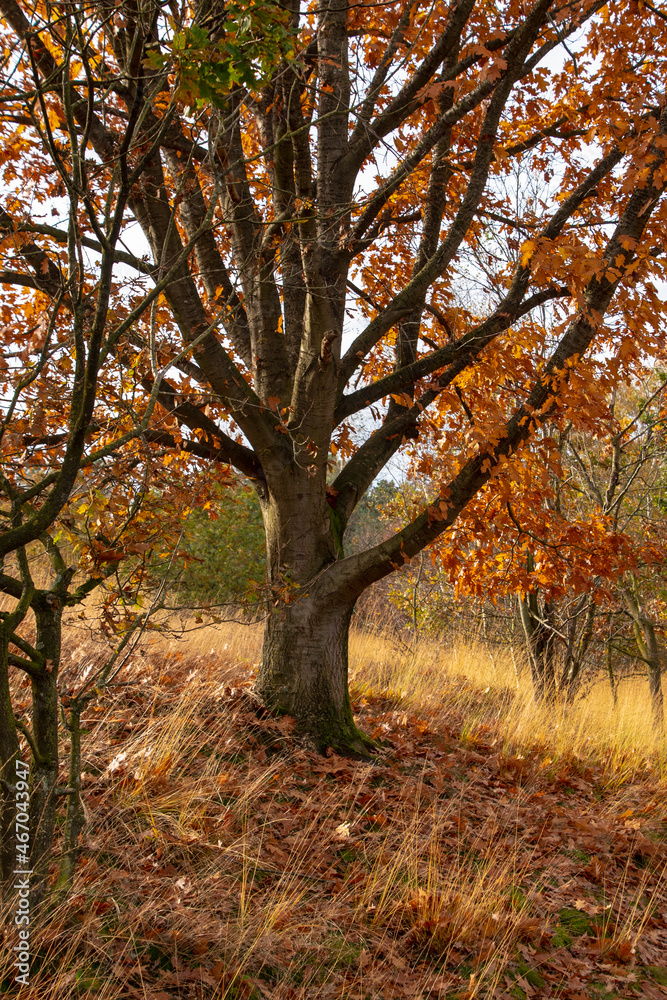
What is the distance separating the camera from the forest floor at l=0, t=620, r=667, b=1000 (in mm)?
2439

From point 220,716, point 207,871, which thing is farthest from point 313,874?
point 220,716

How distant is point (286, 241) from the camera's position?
3.73 metres

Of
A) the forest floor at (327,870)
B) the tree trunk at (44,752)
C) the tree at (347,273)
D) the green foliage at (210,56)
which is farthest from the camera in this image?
the tree at (347,273)

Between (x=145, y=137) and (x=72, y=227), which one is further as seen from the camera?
(x=145, y=137)

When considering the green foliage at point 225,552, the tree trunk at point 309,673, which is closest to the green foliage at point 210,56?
the tree trunk at point 309,673

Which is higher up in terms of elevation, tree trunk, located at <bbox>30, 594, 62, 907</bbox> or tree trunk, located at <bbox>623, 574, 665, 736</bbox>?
tree trunk, located at <bbox>623, 574, 665, 736</bbox>

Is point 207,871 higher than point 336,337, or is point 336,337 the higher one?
point 336,337

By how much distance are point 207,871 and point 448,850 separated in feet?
5.06

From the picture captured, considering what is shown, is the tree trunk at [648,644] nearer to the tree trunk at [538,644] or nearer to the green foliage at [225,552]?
the tree trunk at [538,644]

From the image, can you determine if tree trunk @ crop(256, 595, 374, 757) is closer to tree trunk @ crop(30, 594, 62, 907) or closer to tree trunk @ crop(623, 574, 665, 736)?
tree trunk @ crop(30, 594, 62, 907)

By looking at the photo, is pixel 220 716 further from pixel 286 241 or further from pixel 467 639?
pixel 467 639

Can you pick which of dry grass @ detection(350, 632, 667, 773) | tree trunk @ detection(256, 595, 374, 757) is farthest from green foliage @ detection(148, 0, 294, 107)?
dry grass @ detection(350, 632, 667, 773)

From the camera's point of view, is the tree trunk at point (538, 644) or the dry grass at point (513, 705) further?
the tree trunk at point (538, 644)

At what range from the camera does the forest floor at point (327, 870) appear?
2.44m
